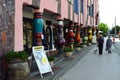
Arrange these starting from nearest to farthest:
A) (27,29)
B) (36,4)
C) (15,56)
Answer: (15,56) < (36,4) < (27,29)

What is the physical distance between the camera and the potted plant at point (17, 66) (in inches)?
533

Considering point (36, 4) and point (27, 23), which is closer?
point (36, 4)

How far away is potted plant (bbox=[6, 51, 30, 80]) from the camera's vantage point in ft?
44.4

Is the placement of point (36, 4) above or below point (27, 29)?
above

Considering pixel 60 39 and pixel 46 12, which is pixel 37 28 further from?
pixel 60 39

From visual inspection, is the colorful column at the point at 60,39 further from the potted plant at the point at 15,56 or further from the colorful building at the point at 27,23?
the potted plant at the point at 15,56

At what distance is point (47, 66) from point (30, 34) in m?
7.59

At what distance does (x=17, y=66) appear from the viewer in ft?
44.7

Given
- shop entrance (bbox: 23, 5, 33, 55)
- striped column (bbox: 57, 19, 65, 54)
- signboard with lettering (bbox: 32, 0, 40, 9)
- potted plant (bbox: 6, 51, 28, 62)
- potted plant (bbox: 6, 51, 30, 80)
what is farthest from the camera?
striped column (bbox: 57, 19, 65, 54)

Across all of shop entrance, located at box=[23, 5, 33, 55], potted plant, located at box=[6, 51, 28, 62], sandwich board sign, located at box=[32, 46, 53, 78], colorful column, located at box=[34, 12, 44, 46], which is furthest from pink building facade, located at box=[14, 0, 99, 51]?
potted plant, located at box=[6, 51, 28, 62]

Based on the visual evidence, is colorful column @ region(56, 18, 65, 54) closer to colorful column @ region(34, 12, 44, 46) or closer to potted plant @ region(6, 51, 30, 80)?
colorful column @ region(34, 12, 44, 46)

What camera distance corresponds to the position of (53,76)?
16766 millimetres

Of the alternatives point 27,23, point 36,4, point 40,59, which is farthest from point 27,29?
point 40,59

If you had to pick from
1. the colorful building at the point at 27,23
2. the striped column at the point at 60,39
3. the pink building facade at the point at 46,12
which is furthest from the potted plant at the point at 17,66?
the striped column at the point at 60,39
